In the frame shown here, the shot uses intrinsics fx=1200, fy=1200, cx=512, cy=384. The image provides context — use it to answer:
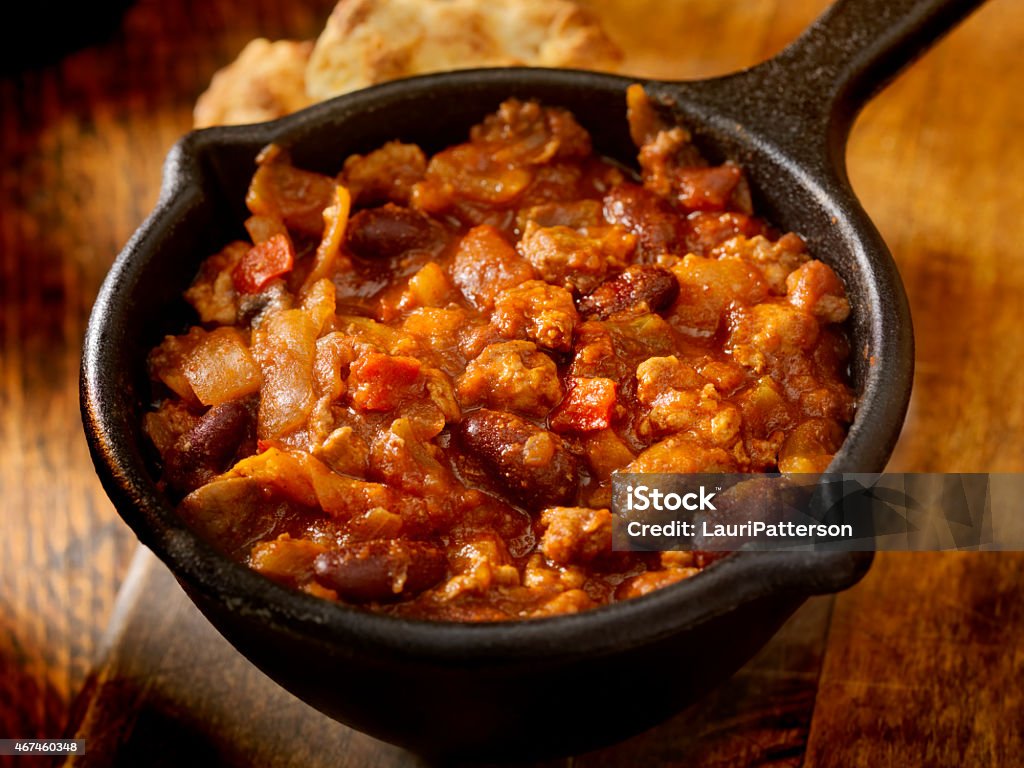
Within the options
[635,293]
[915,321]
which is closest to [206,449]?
[635,293]

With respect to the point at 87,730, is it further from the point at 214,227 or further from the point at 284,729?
the point at 214,227

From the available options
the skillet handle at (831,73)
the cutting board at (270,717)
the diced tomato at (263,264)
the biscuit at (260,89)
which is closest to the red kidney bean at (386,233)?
the diced tomato at (263,264)

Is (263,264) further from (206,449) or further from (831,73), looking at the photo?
(831,73)

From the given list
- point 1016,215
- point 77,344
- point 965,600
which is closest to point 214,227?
point 77,344

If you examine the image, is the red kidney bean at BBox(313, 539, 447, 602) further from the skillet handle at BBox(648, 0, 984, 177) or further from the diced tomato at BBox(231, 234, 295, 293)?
the skillet handle at BBox(648, 0, 984, 177)

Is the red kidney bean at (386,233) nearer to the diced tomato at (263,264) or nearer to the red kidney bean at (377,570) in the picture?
the diced tomato at (263,264)

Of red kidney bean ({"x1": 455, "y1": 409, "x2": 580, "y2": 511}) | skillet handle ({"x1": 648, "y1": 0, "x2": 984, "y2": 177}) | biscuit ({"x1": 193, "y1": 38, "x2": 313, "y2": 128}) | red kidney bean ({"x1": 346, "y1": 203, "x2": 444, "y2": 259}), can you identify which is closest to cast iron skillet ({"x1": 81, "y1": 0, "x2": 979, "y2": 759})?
skillet handle ({"x1": 648, "y1": 0, "x2": 984, "y2": 177})
